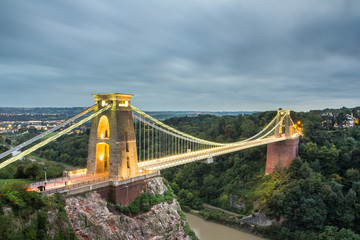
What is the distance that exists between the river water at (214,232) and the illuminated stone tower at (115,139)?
41.7ft

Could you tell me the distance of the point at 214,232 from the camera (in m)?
27.2

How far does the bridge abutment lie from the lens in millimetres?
33219

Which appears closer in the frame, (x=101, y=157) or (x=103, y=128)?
(x=103, y=128)

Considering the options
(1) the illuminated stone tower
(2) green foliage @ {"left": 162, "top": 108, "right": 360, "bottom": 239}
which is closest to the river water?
(2) green foliage @ {"left": 162, "top": 108, "right": 360, "bottom": 239}

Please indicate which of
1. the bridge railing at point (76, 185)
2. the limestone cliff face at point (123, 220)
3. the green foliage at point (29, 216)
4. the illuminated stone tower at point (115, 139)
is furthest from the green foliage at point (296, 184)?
the green foliage at point (29, 216)

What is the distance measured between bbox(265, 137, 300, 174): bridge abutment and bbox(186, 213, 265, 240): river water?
9.79 m

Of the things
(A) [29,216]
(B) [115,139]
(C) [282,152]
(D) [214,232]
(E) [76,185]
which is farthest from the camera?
(C) [282,152]

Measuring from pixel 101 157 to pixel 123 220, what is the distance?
505 centimetres

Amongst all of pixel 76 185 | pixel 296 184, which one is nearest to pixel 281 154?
pixel 296 184

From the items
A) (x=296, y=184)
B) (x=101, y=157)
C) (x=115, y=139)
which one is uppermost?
(x=115, y=139)

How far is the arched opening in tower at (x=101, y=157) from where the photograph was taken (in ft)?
61.3

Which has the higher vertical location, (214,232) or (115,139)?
(115,139)

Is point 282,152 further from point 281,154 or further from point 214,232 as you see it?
point 214,232

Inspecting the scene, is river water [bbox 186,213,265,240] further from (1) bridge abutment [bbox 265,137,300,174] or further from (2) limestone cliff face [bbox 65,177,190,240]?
(1) bridge abutment [bbox 265,137,300,174]
